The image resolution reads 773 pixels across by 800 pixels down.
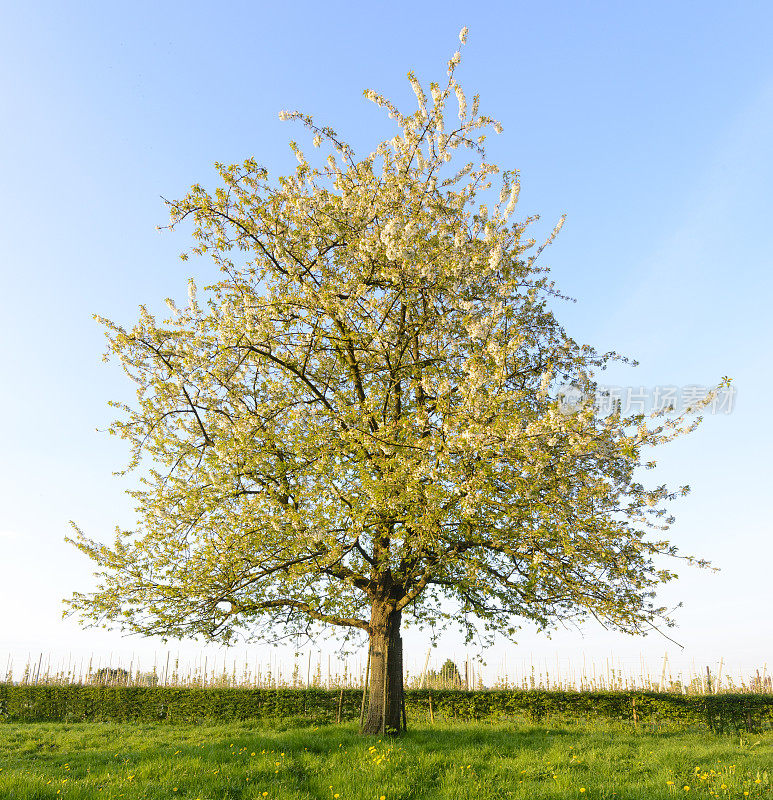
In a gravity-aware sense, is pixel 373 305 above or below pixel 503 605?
above

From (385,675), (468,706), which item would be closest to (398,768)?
(385,675)

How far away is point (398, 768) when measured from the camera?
990 centimetres

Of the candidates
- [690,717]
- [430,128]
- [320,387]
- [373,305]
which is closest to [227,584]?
[320,387]

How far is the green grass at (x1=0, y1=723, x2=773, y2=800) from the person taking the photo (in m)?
9.11

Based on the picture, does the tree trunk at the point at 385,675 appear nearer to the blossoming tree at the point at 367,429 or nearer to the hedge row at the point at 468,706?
the blossoming tree at the point at 367,429

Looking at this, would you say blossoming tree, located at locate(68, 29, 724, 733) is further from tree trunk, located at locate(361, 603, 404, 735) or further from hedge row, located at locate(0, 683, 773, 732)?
hedge row, located at locate(0, 683, 773, 732)

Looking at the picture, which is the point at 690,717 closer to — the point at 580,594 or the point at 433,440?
the point at 580,594

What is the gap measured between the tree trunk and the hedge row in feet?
23.2

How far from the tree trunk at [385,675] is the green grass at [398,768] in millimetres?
602

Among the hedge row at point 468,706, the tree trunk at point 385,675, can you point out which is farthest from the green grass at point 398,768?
the hedge row at point 468,706

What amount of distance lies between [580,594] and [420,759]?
413 centimetres

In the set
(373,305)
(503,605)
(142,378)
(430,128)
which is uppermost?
(430,128)

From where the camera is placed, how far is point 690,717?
1980cm

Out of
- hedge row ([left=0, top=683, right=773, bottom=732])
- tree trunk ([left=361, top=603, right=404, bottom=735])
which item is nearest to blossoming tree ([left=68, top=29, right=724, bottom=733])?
tree trunk ([left=361, top=603, right=404, bottom=735])
